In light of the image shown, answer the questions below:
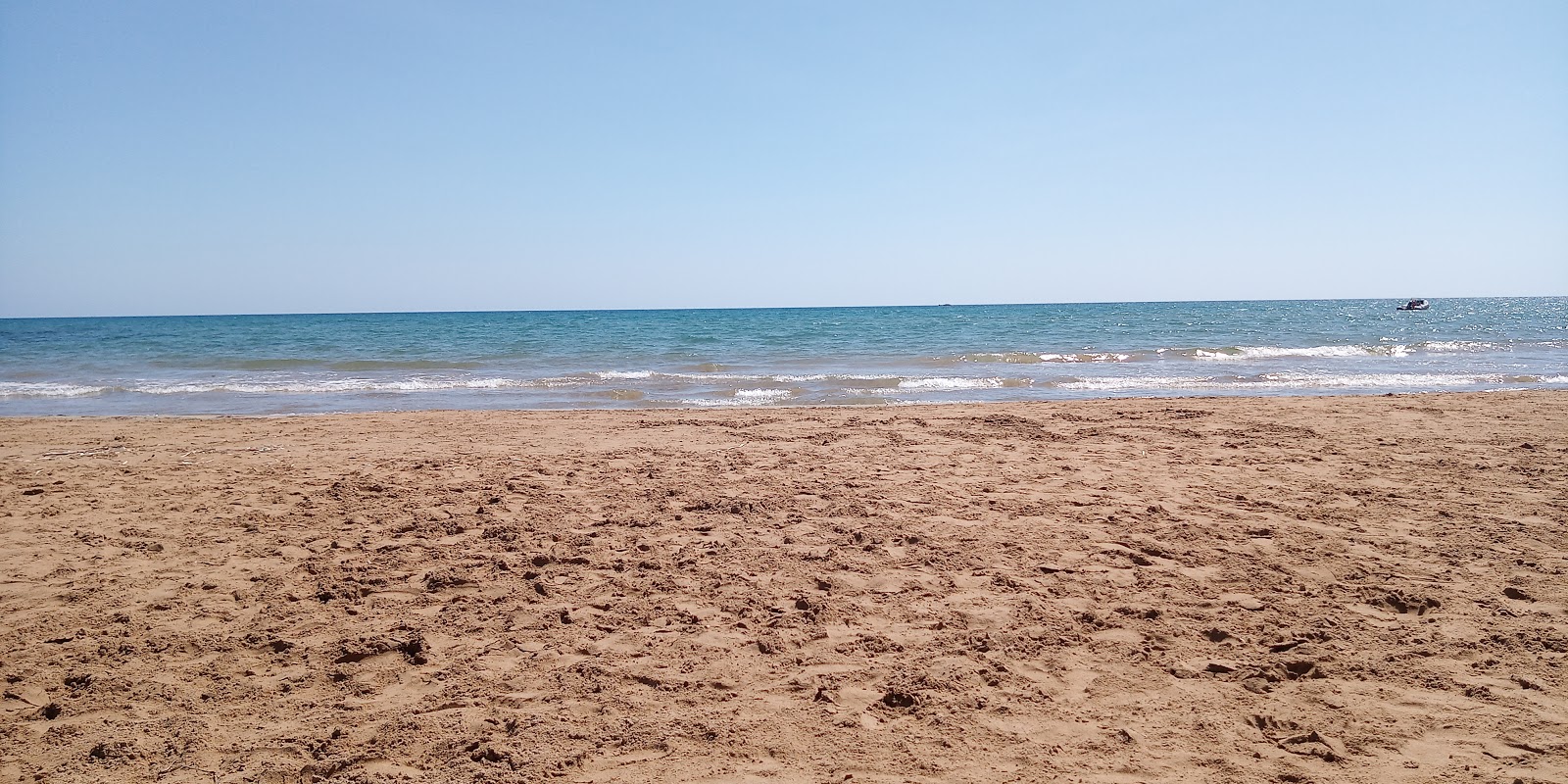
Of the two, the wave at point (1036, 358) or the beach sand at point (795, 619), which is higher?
the wave at point (1036, 358)

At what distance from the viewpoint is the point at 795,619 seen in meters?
3.79

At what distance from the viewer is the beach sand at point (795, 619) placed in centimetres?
282

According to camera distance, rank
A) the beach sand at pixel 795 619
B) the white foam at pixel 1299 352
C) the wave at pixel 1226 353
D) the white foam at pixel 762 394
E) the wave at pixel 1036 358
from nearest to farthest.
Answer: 1. the beach sand at pixel 795 619
2. the white foam at pixel 762 394
3. the wave at pixel 1036 358
4. the wave at pixel 1226 353
5. the white foam at pixel 1299 352

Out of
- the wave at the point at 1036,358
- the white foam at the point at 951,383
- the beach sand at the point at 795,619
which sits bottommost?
the beach sand at the point at 795,619

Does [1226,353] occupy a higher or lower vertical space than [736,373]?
higher

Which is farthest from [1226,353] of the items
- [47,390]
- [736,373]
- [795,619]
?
[47,390]

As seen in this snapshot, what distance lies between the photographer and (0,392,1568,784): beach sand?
2824mm

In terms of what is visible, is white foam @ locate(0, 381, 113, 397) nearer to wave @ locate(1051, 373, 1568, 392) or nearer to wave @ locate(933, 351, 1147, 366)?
wave @ locate(933, 351, 1147, 366)

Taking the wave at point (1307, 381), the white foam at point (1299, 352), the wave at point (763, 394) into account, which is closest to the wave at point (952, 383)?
the wave at point (1307, 381)

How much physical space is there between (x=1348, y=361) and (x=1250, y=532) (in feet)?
64.3

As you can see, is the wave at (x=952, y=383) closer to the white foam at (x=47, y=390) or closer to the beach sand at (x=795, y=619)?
the beach sand at (x=795, y=619)

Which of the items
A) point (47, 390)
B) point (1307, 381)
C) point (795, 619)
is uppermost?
point (1307, 381)

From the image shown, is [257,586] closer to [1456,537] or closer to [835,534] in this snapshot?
[835,534]

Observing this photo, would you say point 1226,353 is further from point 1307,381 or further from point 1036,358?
point 1307,381
